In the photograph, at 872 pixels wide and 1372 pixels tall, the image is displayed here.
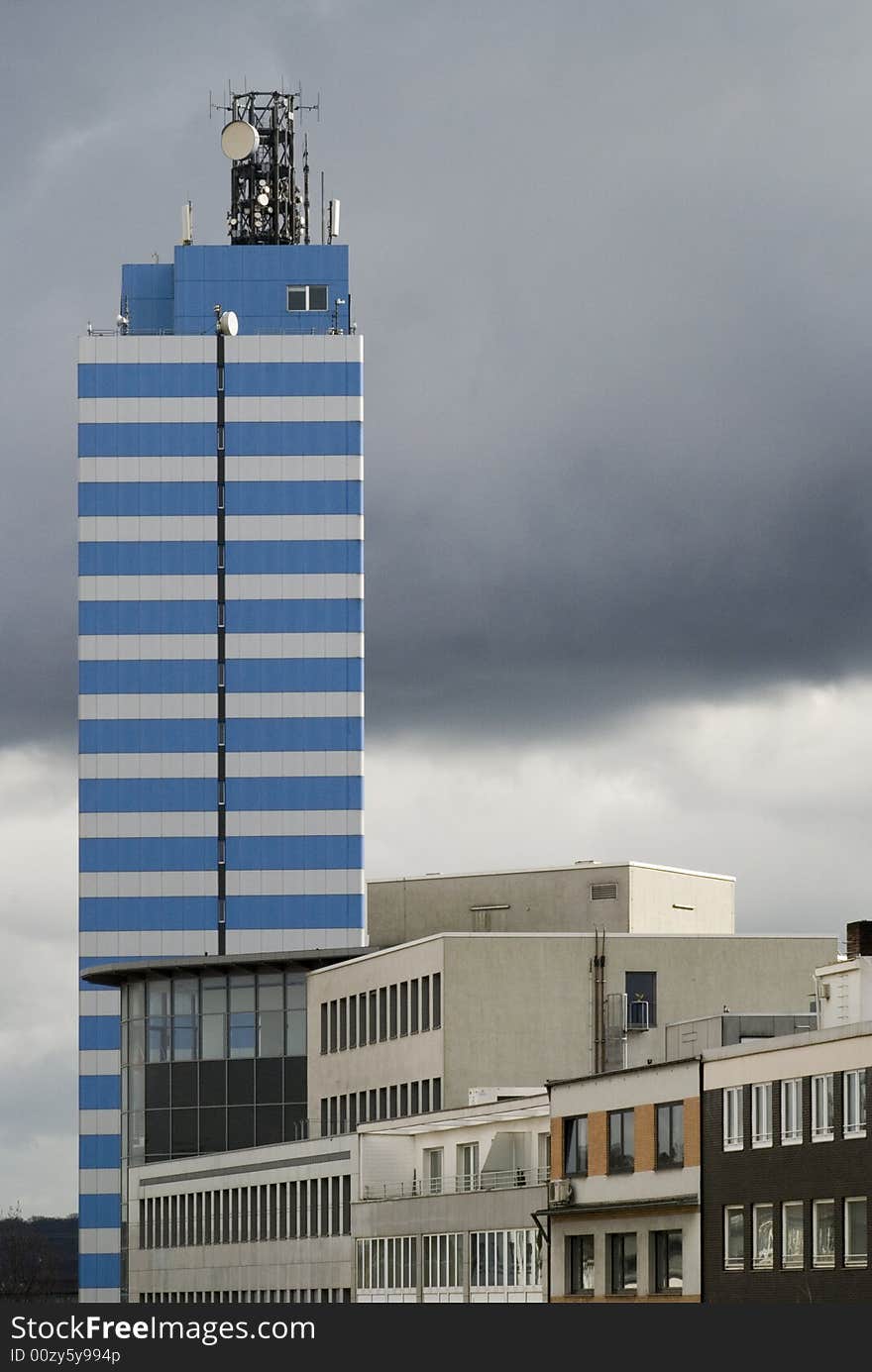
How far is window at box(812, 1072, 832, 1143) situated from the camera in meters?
101

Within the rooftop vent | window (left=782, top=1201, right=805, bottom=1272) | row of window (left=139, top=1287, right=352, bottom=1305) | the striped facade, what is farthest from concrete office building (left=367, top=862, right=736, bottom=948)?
window (left=782, top=1201, right=805, bottom=1272)

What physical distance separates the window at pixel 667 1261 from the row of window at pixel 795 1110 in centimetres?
→ 461

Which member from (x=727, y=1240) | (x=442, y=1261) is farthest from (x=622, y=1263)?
(x=442, y=1261)

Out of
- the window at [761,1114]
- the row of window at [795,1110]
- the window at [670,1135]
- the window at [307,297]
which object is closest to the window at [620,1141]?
the window at [670,1135]

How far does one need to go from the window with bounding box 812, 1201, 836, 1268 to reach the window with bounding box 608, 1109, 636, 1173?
12675 mm

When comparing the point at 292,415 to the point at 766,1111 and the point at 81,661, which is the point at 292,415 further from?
the point at 766,1111

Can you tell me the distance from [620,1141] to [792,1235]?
12.5 m

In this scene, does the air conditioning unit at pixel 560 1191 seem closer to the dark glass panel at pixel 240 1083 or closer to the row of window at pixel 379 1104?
the row of window at pixel 379 1104

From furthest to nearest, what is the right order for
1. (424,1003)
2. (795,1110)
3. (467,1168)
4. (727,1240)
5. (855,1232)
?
(424,1003)
(467,1168)
(727,1240)
(795,1110)
(855,1232)

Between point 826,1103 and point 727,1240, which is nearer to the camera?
point 826,1103

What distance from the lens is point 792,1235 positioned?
101750 mm

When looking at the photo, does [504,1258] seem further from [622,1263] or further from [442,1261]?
[622,1263]

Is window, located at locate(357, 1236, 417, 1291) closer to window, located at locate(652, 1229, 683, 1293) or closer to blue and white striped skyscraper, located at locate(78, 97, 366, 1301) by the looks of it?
window, located at locate(652, 1229, 683, 1293)

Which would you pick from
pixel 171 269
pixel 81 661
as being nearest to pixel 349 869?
pixel 81 661
